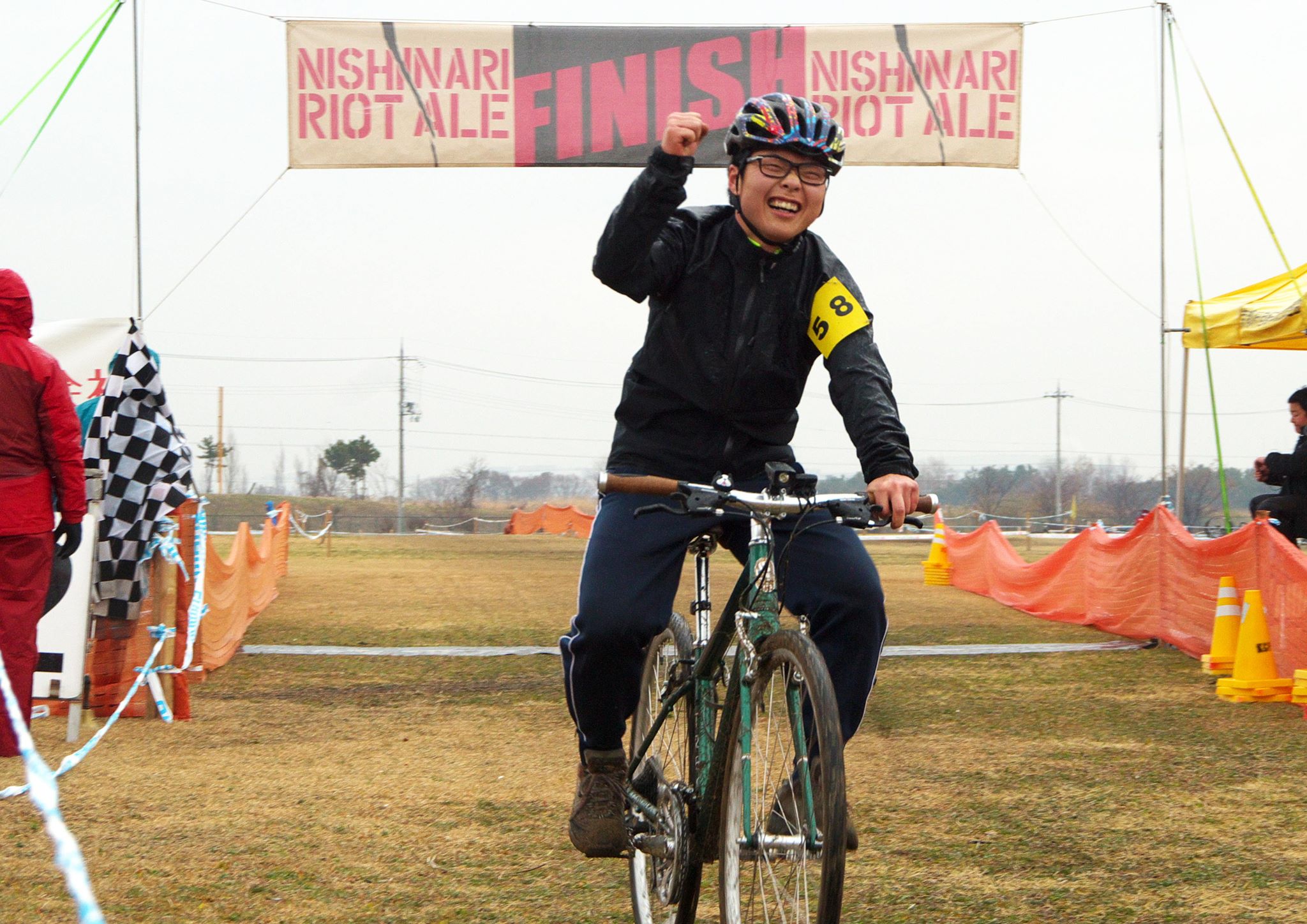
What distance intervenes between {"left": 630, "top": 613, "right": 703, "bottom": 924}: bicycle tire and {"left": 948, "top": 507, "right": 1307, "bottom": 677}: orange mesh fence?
577cm

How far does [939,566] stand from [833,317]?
1650cm

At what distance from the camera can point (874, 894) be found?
399 cm

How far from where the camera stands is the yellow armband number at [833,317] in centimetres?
339

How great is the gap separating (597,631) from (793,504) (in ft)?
2.80

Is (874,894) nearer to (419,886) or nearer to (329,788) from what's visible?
(419,886)

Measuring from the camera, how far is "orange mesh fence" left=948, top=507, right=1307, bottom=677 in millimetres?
8414

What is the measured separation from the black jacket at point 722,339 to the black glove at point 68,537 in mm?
3927

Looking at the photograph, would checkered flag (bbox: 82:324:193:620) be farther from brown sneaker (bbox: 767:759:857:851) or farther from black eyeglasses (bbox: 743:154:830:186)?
brown sneaker (bbox: 767:759:857:851)

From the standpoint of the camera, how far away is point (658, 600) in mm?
3455

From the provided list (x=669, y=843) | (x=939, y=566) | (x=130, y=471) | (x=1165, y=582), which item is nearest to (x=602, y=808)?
(x=669, y=843)

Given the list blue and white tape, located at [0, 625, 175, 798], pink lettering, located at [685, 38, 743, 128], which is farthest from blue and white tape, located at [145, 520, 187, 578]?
pink lettering, located at [685, 38, 743, 128]

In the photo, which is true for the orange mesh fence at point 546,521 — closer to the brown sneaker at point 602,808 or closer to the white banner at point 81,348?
the white banner at point 81,348

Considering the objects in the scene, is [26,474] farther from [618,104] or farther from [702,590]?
[618,104]

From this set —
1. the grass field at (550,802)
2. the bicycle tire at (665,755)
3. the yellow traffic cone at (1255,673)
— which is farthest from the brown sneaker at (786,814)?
the yellow traffic cone at (1255,673)
